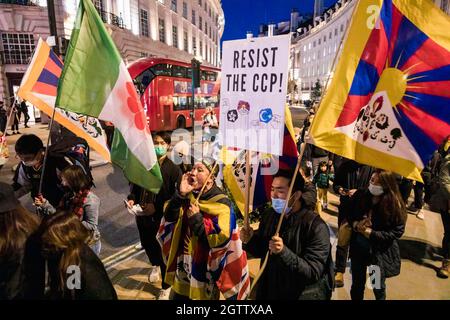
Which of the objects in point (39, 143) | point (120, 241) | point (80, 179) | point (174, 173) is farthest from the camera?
point (120, 241)

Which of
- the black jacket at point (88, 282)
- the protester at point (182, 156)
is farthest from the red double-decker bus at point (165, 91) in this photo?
the black jacket at point (88, 282)

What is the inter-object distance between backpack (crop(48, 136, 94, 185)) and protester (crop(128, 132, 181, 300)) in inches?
26.8

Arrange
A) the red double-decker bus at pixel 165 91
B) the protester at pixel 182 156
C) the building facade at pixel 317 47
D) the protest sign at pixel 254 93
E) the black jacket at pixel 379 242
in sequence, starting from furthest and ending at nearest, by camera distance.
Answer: the building facade at pixel 317 47, the red double-decker bus at pixel 165 91, the protester at pixel 182 156, the black jacket at pixel 379 242, the protest sign at pixel 254 93

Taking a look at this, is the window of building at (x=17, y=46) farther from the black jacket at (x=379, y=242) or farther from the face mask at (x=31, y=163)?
the black jacket at (x=379, y=242)

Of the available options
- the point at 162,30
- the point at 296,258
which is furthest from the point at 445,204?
the point at 162,30

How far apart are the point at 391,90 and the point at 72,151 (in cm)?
356

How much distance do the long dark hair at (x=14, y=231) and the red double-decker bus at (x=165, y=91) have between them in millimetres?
14075

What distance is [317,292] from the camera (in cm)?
215

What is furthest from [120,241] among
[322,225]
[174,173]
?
[322,225]

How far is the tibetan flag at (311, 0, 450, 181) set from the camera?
7.25 ft

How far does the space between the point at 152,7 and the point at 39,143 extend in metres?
32.4

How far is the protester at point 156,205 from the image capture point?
11.5 ft

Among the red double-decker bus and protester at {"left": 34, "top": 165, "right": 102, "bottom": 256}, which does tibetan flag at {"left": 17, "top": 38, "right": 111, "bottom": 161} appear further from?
the red double-decker bus
